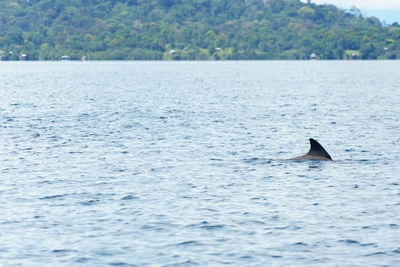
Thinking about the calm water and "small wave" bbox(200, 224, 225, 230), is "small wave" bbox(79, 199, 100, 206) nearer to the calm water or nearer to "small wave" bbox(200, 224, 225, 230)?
the calm water

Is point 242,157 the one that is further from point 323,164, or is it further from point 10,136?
point 10,136

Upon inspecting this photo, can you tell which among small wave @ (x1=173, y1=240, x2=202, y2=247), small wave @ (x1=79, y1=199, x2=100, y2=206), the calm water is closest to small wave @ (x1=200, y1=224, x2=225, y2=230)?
the calm water

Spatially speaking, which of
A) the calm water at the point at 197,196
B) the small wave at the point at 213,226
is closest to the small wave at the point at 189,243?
the calm water at the point at 197,196

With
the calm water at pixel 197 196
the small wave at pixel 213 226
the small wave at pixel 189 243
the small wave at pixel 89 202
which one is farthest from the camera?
the small wave at pixel 89 202

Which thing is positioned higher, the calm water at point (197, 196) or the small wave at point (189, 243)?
the calm water at point (197, 196)

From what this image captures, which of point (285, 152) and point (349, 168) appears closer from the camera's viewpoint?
point (349, 168)

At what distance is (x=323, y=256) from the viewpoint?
2077cm

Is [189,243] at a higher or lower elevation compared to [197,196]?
lower

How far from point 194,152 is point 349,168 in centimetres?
1059

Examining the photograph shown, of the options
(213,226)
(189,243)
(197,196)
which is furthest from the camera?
(197,196)

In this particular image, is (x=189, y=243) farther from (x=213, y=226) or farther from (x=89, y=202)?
(x=89, y=202)

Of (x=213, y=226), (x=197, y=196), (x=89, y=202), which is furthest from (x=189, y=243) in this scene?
(x=89, y=202)

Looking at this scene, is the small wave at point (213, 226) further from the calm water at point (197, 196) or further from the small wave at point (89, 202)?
the small wave at point (89, 202)

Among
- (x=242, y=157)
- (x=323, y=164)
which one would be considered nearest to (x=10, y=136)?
(x=242, y=157)
